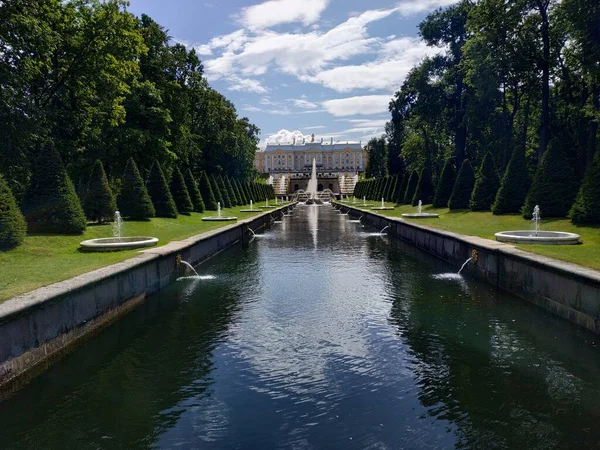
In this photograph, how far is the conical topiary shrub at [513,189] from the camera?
75.1ft

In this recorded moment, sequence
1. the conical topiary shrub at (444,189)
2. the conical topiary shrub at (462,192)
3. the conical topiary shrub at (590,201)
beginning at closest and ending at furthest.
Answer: the conical topiary shrub at (590,201) → the conical topiary shrub at (462,192) → the conical topiary shrub at (444,189)

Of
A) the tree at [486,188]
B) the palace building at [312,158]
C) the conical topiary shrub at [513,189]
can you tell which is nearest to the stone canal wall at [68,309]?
the conical topiary shrub at [513,189]

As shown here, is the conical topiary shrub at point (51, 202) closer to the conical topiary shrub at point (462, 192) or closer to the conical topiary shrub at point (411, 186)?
the conical topiary shrub at point (462, 192)

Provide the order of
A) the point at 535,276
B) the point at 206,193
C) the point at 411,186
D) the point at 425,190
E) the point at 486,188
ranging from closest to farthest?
1. the point at 535,276
2. the point at 486,188
3. the point at 206,193
4. the point at 425,190
5. the point at 411,186

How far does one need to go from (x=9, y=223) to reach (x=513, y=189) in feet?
68.8

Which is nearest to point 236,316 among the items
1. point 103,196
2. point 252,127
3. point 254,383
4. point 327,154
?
point 254,383

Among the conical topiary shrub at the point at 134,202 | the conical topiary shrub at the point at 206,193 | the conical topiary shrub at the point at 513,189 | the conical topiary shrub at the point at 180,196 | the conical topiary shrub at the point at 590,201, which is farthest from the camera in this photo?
the conical topiary shrub at the point at 206,193

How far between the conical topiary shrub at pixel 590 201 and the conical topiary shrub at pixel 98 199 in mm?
17419

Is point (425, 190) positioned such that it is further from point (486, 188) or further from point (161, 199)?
point (161, 199)

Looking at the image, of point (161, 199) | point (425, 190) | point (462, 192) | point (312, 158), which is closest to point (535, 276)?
point (161, 199)

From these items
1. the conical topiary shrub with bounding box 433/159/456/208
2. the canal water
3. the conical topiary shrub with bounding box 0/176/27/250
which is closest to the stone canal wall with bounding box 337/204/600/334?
the canal water

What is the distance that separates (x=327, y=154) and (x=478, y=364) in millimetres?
167135

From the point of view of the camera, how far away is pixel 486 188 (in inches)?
1046

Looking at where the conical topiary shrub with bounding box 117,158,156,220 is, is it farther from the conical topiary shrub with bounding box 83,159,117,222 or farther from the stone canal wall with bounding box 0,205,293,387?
the stone canal wall with bounding box 0,205,293,387
